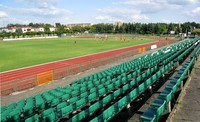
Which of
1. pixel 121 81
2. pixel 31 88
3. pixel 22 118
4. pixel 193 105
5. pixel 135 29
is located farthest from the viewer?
pixel 135 29

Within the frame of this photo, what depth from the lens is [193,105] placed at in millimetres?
9938

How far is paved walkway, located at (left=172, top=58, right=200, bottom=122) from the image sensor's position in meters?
8.52

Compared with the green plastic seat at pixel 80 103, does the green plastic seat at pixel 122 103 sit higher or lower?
higher

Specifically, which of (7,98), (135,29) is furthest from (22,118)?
(135,29)

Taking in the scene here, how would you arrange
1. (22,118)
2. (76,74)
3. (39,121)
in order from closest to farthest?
(39,121)
(22,118)
(76,74)

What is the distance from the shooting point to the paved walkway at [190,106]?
8.52 metres

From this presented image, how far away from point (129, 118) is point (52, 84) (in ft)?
34.2

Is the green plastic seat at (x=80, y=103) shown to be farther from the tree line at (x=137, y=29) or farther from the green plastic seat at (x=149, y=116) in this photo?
the tree line at (x=137, y=29)

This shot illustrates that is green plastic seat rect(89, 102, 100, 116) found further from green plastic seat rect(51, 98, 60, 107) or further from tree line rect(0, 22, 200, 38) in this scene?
tree line rect(0, 22, 200, 38)

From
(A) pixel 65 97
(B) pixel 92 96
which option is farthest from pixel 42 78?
(B) pixel 92 96

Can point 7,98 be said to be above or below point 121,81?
below

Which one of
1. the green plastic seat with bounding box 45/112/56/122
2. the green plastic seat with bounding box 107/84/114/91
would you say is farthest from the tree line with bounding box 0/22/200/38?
the green plastic seat with bounding box 45/112/56/122

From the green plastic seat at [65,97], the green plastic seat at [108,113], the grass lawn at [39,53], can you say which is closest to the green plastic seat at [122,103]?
the green plastic seat at [108,113]

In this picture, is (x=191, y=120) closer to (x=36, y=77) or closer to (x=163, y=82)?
(x=163, y=82)
